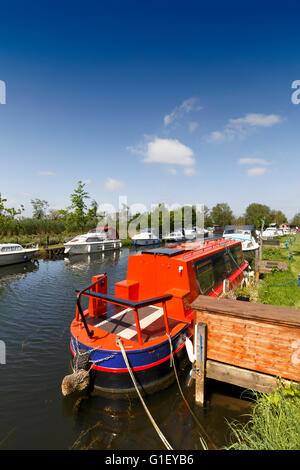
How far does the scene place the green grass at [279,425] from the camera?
125 inches

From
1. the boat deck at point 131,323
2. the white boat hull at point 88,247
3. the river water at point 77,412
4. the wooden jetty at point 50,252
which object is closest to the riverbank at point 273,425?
the river water at point 77,412

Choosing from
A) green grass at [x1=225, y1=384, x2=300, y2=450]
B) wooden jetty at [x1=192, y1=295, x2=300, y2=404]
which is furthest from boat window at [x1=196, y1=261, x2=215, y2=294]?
green grass at [x1=225, y1=384, x2=300, y2=450]

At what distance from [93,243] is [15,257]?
9.35 metres

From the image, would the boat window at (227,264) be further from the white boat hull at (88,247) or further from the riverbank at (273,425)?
the white boat hull at (88,247)

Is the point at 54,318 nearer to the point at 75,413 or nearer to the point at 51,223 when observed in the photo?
the point at 75,413

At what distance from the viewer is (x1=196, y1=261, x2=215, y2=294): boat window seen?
7.65m

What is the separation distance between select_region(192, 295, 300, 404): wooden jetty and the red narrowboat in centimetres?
85

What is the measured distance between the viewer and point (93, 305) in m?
6.71

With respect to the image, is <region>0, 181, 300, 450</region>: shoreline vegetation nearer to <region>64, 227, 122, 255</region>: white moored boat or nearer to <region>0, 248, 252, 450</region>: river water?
<region>0, 248, 252, 450</region>: river water

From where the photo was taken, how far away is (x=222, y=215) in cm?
8031

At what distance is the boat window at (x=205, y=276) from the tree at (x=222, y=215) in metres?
73.1

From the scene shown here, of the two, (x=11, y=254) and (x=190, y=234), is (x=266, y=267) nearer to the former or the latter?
(x=11, y=254)

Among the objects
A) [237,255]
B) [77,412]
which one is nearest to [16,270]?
[77,412]
